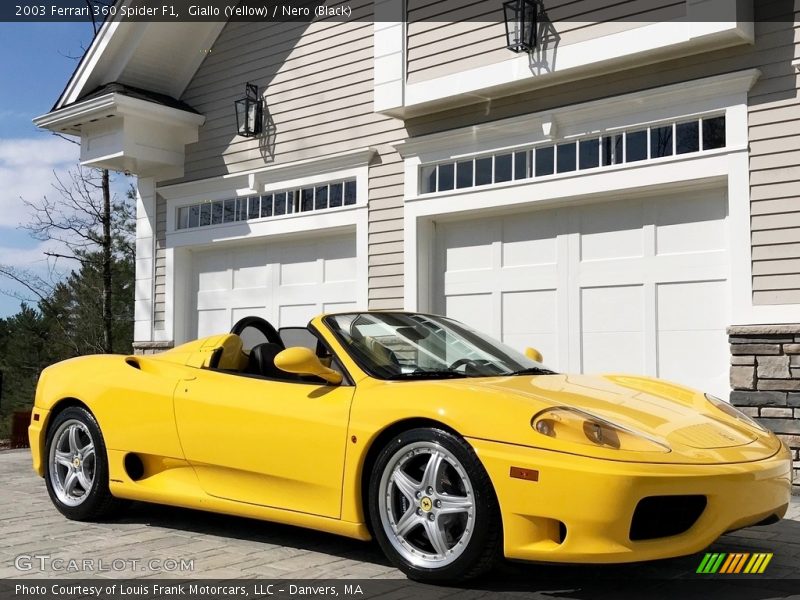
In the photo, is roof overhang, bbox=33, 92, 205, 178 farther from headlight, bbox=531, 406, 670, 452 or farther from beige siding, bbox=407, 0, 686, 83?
headlight, bbox=531, 406, 670, 452

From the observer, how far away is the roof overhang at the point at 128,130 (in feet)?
36.7

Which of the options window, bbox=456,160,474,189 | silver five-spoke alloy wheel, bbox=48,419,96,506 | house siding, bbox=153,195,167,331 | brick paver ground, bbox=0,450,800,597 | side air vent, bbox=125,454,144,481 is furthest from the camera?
house siding, bbox=153,195,167,331

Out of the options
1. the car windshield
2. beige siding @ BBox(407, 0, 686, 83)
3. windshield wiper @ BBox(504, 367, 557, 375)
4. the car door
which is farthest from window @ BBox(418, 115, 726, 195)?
the car door

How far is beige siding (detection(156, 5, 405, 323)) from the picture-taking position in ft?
31.7

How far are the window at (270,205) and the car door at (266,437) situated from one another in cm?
570

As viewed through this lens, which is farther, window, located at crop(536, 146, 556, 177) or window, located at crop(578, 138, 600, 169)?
window, located at crop(536, 146, 556, 177)

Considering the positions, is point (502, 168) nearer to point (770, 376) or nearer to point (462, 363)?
point (770, 376)

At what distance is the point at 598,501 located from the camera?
127 inches

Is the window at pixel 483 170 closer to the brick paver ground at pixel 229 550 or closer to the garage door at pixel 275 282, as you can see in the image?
the garage door at pixel 275 282

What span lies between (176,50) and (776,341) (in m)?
8.45

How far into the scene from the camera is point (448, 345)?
15.5 ft

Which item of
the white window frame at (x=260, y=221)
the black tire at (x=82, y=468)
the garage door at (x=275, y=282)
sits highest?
the white window frame at (x=260, y=221)

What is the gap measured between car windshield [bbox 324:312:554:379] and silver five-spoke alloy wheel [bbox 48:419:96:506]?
180cm

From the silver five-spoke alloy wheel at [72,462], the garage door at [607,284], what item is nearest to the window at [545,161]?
the garage door at [607,284]
